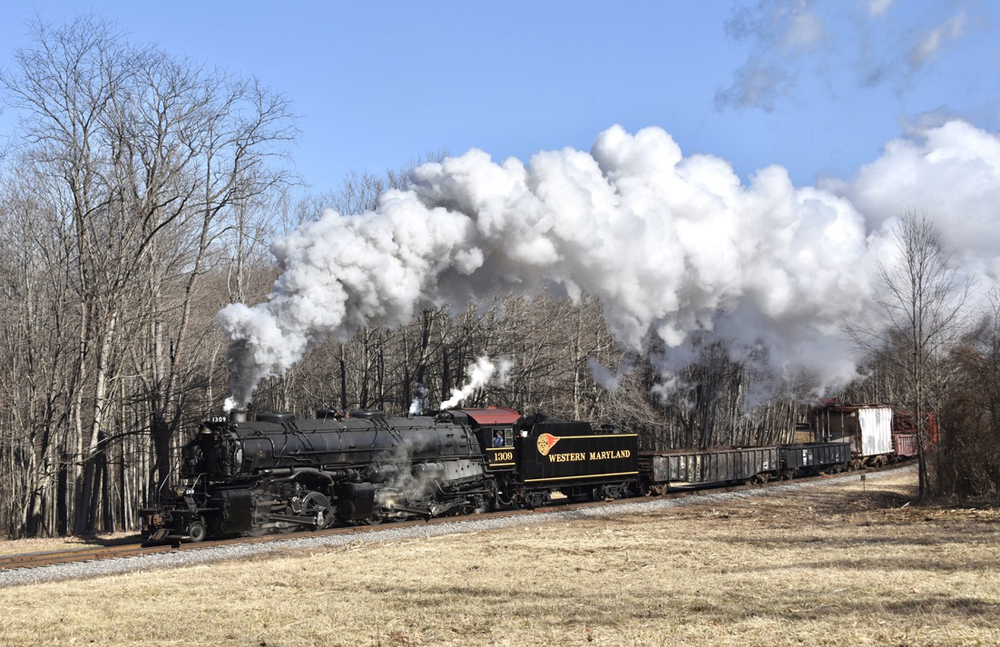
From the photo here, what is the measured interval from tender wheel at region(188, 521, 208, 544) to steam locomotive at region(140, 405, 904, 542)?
21 millimetres

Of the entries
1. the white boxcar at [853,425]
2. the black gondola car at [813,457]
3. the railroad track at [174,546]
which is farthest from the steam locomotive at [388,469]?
the white boxcar at [853,425]

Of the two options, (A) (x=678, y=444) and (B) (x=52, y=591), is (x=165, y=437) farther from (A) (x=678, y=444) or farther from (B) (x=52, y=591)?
(A) (x=678, y=444)

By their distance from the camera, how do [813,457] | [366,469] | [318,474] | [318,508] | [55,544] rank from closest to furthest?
1. [318,474]
2. [318,508]
3. [366,469]
4. [55,544]
5. [813,457]

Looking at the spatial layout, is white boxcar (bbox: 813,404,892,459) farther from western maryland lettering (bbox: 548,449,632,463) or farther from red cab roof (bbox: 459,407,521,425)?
red cab roof (bbox: 459,407,521,425)

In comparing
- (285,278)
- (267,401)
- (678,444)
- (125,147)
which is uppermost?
(125,147)

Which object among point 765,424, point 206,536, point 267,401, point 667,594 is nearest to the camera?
point 667,594

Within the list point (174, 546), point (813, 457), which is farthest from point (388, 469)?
point (813, 457)

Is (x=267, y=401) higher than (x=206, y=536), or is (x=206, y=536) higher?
(x=267, y=401)

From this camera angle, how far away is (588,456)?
2638 cm

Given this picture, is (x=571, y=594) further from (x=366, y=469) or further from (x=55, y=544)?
(x=55, y=544)

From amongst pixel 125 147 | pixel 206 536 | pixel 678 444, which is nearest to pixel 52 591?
pixel 206 536

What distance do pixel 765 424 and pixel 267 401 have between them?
2742 centimetres

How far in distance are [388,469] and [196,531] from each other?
15.1 feet

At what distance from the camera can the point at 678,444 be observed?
46.4 m
